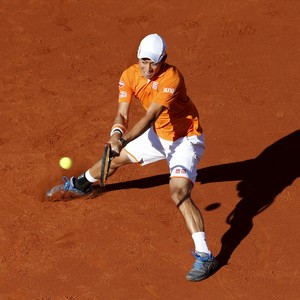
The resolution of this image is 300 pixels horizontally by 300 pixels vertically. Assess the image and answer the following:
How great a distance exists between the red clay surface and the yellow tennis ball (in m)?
0.10

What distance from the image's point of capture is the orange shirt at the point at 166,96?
9930 millimetres

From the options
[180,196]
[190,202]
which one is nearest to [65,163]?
[180,196]

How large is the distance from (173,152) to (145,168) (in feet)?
4.88

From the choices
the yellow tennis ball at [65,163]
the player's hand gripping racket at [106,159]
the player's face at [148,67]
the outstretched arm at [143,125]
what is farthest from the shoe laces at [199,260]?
the yellow tennis ball at [65,163]

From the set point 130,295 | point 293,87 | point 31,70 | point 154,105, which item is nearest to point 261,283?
point 130,295

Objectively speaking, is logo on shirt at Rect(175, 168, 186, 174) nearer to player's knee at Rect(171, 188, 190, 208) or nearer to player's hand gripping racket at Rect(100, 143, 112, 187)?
player's knee at Rect(171, 188, 190, 208)

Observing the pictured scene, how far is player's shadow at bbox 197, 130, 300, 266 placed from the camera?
35.8ft

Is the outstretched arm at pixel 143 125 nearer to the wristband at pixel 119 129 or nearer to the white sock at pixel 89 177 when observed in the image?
the wristband at pixel 119 129

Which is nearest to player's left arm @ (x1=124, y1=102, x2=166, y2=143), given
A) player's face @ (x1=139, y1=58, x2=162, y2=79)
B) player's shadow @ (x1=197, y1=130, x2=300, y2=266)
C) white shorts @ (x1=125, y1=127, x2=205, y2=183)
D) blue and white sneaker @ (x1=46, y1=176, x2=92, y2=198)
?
player's face @ (x1=139, y1=58, x2=162, y2=79)

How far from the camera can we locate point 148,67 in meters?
9.85

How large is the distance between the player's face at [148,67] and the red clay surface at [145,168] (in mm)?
2153

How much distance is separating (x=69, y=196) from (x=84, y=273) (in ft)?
5.39

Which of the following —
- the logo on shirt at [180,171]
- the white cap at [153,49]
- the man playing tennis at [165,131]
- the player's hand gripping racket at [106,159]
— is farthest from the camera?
the logo on shirt at [180,171]

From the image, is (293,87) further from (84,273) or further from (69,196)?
(84,273)
